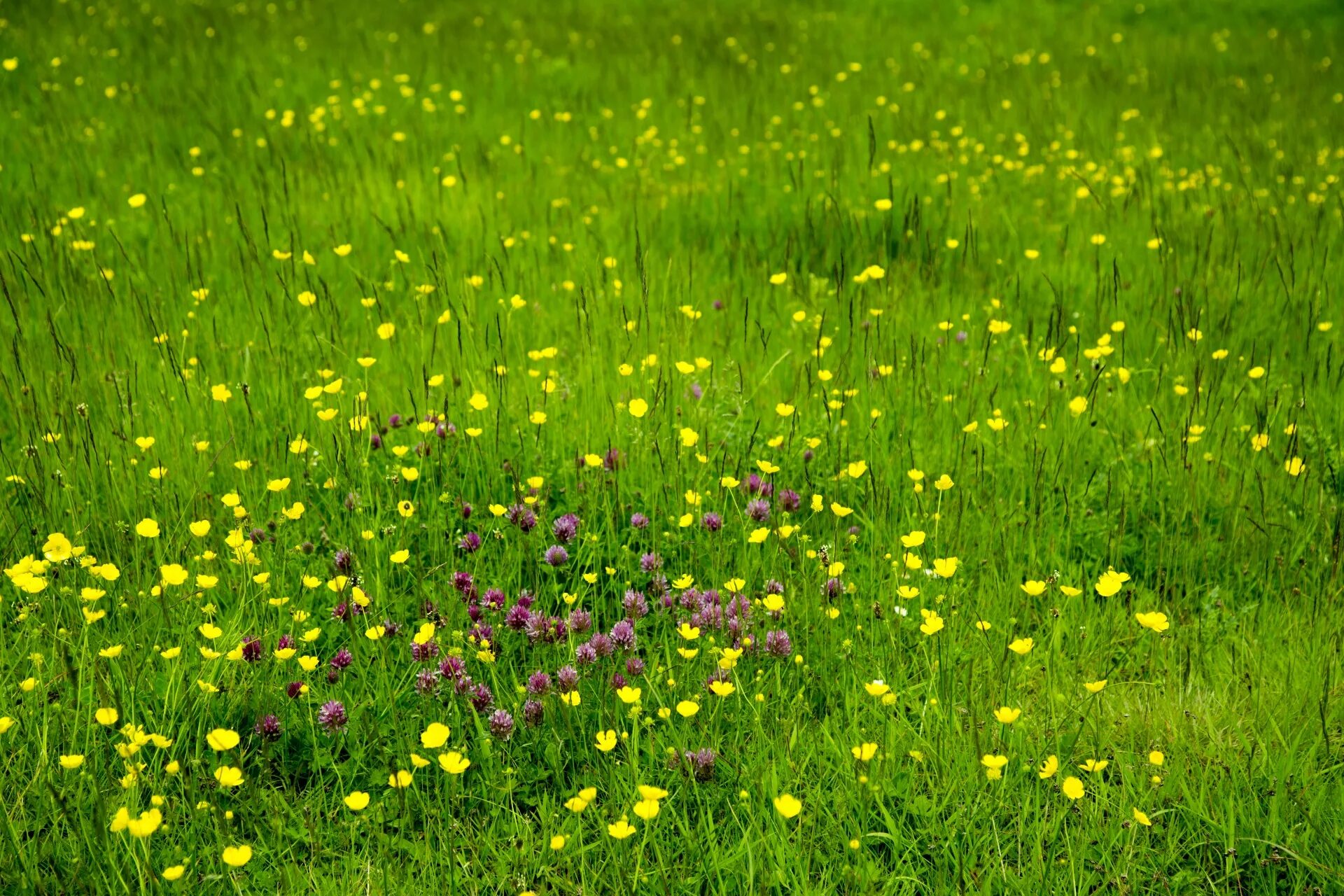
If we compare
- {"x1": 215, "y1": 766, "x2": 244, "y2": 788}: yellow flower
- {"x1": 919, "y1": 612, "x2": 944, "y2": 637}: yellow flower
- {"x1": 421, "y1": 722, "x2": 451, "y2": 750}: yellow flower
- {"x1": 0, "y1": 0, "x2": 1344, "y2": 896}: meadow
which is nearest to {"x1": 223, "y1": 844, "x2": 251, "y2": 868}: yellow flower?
{"x1": 0, "y1": 0, "x2": 1344, "y2": 896}: meadow

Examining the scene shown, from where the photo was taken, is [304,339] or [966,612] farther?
[304,339]

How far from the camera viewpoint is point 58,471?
9.43 ft

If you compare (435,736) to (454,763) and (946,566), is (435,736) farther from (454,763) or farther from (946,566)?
(946,566)

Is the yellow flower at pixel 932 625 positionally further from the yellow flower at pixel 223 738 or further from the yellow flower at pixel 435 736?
the yellow flower at pixel 223 738

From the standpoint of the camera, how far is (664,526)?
293 centimetres

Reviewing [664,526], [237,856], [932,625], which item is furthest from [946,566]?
[237,856]

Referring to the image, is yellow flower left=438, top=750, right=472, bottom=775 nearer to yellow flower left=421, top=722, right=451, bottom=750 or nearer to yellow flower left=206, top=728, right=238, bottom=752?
yellow flower left=421, top=722, right=451, bottom=750

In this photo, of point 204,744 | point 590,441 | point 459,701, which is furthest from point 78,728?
point 590,441

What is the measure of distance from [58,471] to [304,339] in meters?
1.11

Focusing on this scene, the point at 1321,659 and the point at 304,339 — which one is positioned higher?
the point at 304,339

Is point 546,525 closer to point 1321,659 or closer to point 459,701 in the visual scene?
→ point 459,701

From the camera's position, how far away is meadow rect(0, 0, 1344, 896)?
203cm

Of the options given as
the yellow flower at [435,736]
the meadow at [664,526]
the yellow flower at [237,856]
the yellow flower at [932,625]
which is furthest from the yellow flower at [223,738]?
the yellow flower at [932,625]

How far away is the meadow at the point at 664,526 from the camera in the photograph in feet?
6.66
